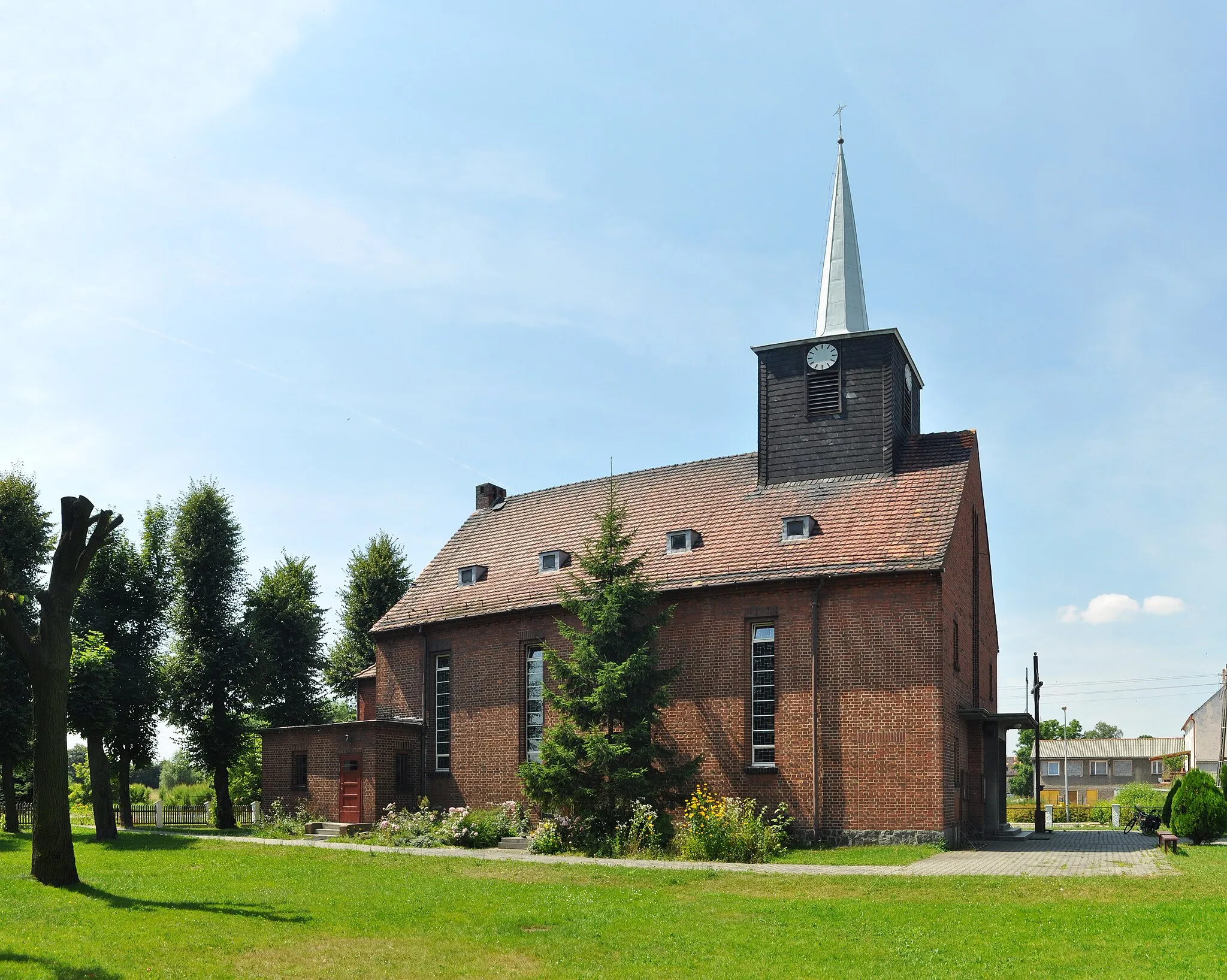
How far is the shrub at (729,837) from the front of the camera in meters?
22.5

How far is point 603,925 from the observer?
14234 millimetres

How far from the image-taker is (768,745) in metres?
26.0

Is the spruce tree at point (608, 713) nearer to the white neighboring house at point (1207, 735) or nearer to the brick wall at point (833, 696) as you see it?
the brick wall at point (833, 696)

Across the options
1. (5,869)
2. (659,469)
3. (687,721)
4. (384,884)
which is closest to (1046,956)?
(384,884)

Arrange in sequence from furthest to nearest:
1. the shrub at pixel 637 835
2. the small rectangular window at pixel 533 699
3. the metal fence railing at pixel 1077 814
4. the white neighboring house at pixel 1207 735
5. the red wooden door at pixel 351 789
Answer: the white neighboring house at pixel 1207 735 → the metal fence railing at pixel 1077 814 → the red wooden door at pixel 351 789 → the small rectangular window at pixel 533 699 → the shrub at pixel 637 835

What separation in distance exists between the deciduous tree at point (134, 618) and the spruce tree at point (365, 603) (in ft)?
35.5

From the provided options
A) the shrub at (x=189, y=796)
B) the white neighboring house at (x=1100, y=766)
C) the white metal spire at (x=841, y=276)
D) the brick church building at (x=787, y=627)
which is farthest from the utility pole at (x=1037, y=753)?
the white neighboring house at (x=1100, y=766)

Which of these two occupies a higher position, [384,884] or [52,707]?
[52,707]

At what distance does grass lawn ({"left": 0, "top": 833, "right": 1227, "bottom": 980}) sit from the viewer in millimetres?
11594

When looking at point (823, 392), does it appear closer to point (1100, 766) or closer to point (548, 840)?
point (548, 840)

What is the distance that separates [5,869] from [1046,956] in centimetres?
1707

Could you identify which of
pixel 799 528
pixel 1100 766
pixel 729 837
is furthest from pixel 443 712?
pixel 1100 766

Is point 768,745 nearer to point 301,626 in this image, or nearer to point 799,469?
point 799,469

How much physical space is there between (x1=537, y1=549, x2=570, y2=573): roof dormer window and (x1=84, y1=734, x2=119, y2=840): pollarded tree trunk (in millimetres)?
12828
